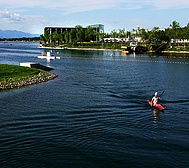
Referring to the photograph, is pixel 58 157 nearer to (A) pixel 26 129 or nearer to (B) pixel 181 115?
(A) pixel 26 129

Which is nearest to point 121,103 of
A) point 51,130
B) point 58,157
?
point 51,130

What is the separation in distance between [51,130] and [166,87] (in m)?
33.2

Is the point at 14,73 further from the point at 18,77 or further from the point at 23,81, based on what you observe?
the point at 23,81

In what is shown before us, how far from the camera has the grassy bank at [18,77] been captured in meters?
49.9

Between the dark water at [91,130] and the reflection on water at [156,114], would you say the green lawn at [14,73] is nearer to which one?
the dark water at [91,130]

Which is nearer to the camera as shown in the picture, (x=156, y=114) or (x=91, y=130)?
(x=91, y=130)

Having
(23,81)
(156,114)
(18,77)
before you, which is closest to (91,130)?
(156,114)

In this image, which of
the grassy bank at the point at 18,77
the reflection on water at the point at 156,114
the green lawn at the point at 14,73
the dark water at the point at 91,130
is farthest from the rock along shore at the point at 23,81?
the reflection on water at the point at 156,114

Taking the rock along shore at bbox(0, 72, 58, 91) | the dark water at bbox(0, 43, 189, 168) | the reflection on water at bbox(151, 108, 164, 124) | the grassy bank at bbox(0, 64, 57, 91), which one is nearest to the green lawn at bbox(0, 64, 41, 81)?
the grassy bank at bbox(0, 64, 57, 91)

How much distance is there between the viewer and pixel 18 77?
183 ft

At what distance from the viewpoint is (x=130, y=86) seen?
178 ft

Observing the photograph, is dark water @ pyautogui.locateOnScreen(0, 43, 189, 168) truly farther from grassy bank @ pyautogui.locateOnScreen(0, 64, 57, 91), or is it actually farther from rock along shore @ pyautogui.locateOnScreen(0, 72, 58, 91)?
grassy bank @ pyautogui.locateOnScreen(0, 64, 57, 91)

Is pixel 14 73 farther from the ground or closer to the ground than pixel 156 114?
farther from the ground

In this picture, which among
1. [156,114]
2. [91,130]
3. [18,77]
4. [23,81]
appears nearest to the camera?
[91,130]
